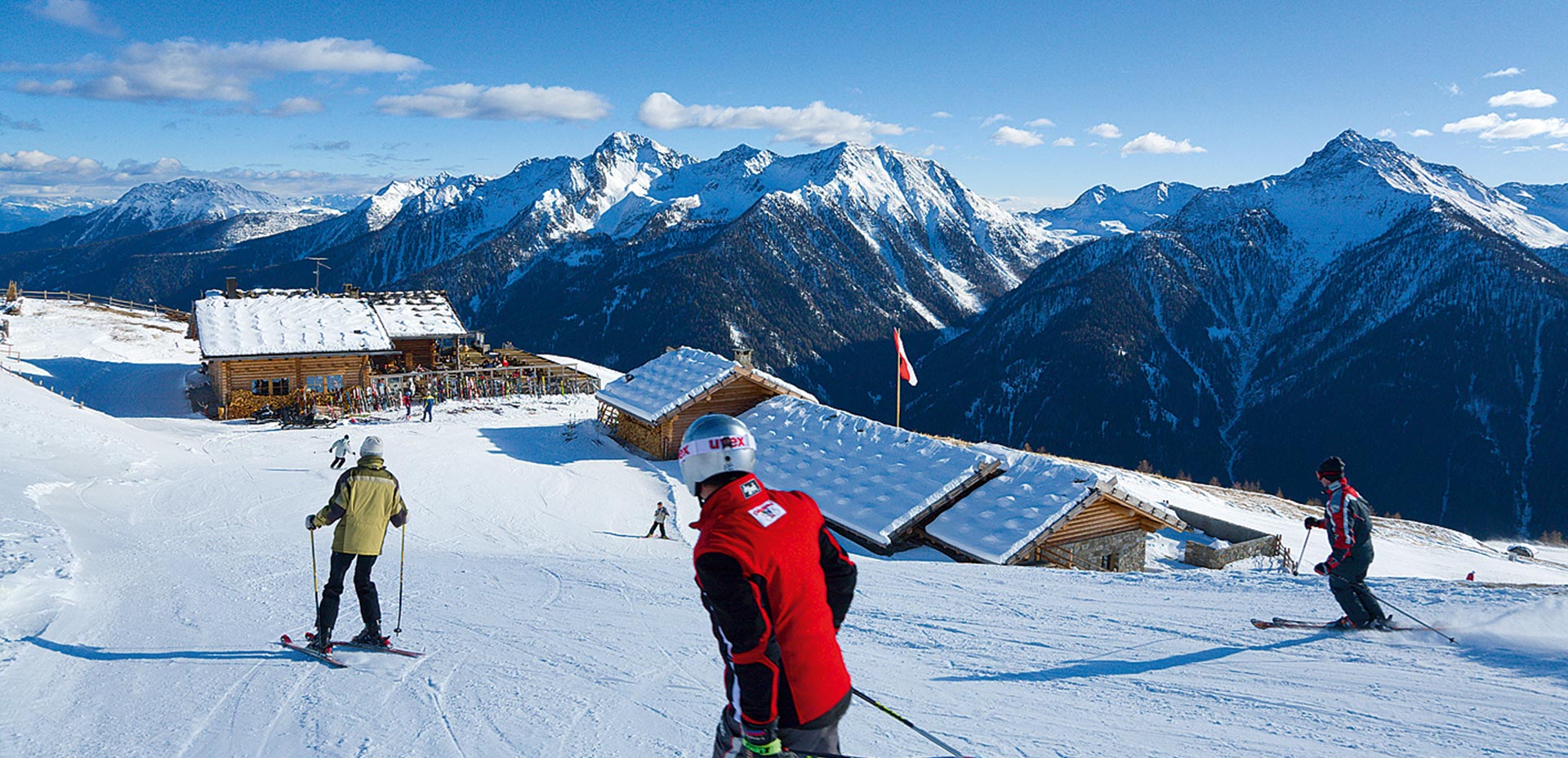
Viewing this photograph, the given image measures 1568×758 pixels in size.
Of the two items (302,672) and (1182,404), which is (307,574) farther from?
(1182,404)

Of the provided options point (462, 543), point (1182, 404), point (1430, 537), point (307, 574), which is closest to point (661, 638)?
point (307, 574)

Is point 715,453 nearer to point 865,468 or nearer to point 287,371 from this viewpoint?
point 865,468

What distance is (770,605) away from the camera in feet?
10.9

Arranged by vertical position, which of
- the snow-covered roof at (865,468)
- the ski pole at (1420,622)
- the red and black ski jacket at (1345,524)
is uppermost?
the red and black ski jacket at (1345,524)

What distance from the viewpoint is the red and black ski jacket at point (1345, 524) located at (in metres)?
8.48

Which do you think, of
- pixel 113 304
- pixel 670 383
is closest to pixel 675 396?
pixel 670 383

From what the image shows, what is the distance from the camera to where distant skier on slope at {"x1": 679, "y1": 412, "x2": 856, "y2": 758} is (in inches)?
127

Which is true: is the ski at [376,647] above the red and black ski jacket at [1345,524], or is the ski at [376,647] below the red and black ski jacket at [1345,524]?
below

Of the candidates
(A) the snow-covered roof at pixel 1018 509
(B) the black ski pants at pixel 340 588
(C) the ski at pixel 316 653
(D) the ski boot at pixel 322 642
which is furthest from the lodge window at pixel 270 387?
(B) the black ski pants at pixel 340 588

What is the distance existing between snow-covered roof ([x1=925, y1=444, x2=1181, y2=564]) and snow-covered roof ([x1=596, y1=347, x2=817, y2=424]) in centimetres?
1079

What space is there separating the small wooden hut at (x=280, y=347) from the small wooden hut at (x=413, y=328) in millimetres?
3692

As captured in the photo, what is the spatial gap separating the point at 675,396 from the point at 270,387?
19.1 meters

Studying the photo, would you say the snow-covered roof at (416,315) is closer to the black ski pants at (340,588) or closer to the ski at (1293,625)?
the black ski pants at (340,588)

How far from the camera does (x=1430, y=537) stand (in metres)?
33.5
